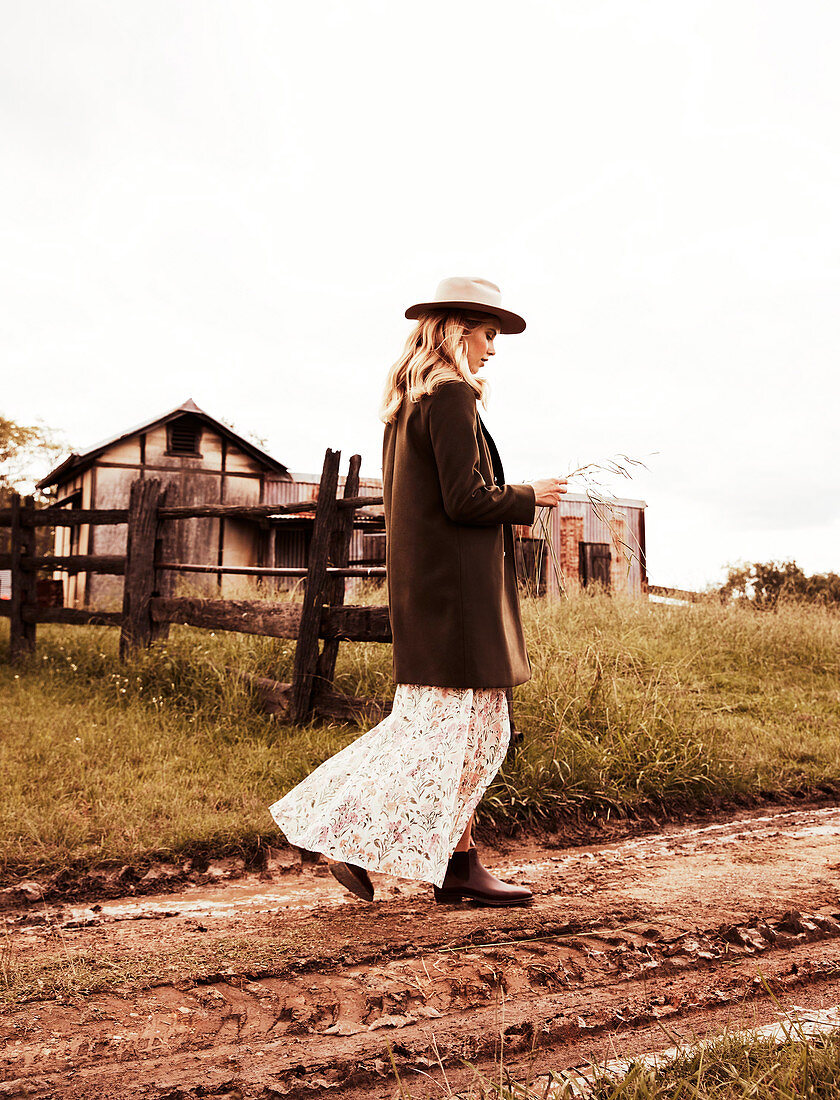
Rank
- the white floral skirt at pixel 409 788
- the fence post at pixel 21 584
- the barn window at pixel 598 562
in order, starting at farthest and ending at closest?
the barn window at pixel 598 562 → the fence post at pixel 21 584 → the white floral skirt at pixel 409 788

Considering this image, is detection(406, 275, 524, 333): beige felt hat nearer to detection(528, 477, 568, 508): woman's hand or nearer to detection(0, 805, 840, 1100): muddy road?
detection(528, 477, 568, 508): woman's hand

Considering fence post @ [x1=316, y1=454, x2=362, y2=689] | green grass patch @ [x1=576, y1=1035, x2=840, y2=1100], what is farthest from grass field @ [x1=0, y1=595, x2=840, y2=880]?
green grass patch @ [x1=576, y1=1035, x2=840, y2=1100]

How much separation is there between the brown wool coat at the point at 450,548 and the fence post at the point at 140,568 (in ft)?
17.3

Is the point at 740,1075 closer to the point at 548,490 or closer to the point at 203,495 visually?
the point at 548,490

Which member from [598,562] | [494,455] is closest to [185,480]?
[598,562]

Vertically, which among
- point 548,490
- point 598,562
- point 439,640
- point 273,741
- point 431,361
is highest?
point 598,562

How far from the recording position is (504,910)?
3.06 meters

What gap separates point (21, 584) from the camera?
31.2ft

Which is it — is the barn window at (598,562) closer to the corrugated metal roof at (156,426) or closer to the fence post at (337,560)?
the corrugated metal roof at (156,426)

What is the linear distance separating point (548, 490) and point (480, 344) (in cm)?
59

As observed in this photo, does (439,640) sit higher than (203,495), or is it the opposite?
(203,495)

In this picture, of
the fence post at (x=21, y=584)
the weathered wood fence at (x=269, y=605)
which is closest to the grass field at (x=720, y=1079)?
the weathered wood fence at (x=269, y=605)

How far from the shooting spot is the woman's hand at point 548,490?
294cm

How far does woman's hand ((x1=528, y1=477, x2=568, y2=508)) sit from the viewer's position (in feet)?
9.66
